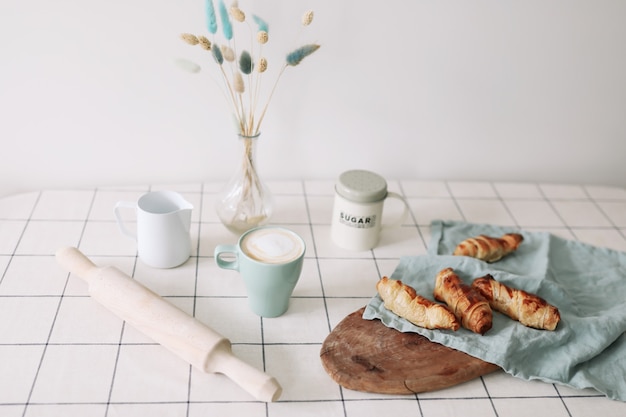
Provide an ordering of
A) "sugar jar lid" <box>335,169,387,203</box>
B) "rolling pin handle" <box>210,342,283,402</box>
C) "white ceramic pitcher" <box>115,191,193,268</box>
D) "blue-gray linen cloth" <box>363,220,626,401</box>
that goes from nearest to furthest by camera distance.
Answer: "rolling pin handle" <box>210,342,283,402</box>, "blue-gray linen cloth" <box>363,220,626,401</box>, "white ceramic pitcher" <box>115,191,193,268</box>, "sugar jar lid" <box>335,169,387,203</box>

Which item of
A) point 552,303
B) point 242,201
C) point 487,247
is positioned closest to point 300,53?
A: point 242,201

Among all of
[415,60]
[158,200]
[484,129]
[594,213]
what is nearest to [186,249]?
[158,200]

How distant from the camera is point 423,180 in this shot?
1614mm

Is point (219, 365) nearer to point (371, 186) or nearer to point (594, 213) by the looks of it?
point (371, 186)

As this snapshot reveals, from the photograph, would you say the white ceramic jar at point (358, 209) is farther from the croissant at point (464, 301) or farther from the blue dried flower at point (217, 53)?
the blue dried flower at point (217, 53)

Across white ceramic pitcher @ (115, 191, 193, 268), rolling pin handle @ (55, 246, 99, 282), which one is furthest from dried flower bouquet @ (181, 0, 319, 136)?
rolling pin handle @ (55, 246, 99, 282)

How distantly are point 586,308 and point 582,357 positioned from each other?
0.17 meters

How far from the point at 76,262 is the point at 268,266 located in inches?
13.8

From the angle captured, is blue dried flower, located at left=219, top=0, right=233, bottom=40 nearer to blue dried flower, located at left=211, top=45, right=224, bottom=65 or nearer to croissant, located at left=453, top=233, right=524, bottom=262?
blue dried flower, located at left=211, top=45, right=224, bottom=65

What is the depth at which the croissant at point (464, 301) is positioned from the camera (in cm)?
107

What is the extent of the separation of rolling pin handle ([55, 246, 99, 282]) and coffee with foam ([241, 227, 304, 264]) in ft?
0.88

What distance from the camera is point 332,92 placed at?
4.78 ft

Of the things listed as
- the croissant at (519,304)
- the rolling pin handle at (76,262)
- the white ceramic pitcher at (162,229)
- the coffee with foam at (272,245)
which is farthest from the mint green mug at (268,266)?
the croissant at (519,304)

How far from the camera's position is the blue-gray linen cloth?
1.05 meters
